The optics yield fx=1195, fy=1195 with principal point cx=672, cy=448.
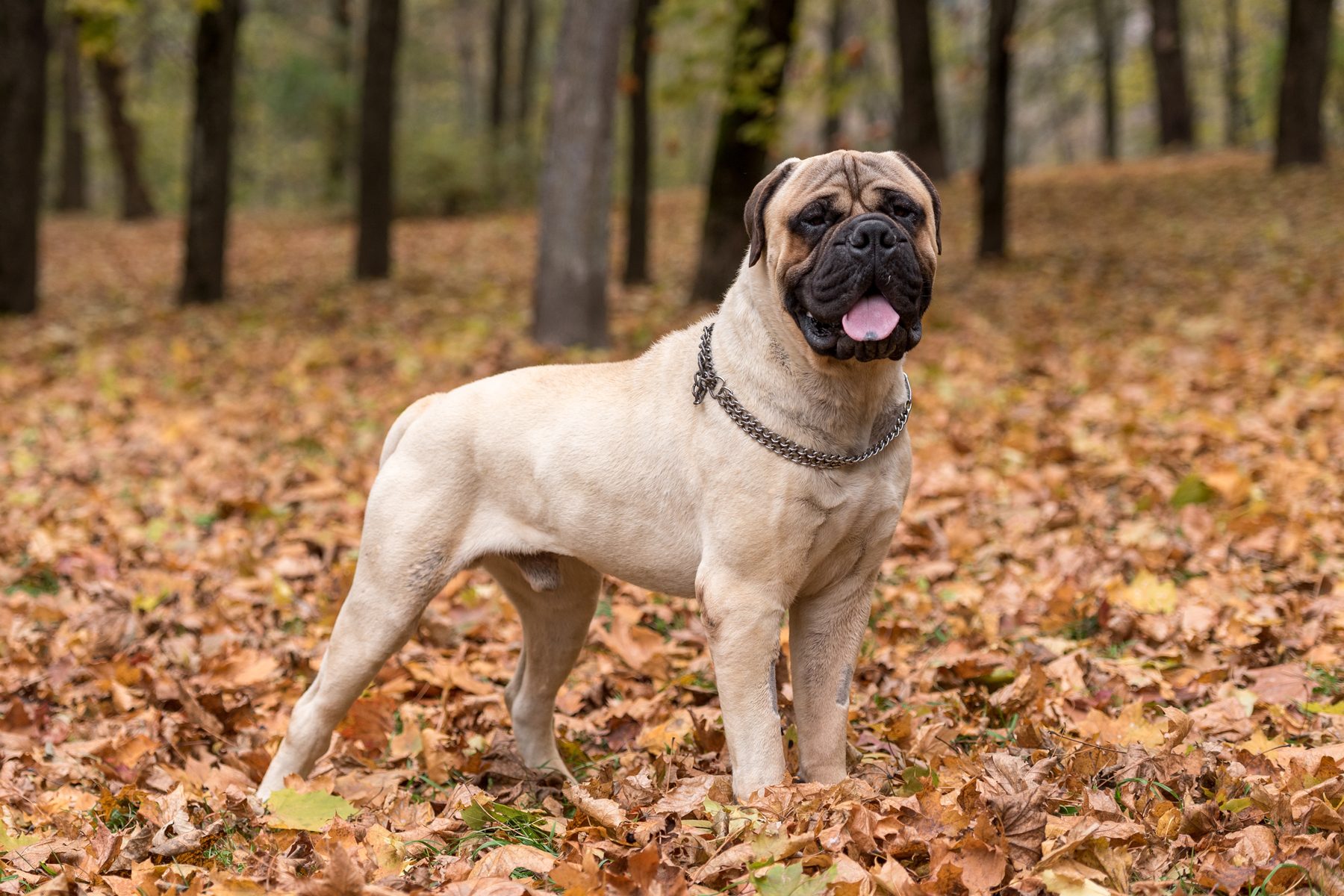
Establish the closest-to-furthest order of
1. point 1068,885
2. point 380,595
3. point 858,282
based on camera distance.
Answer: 1. point 1068,885
2. point 858,282
3. point 380,595

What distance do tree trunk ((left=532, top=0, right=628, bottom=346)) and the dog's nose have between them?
7836 mm

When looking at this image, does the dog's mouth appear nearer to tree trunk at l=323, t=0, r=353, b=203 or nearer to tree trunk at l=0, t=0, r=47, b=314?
tree trunk at l=0, t=0, r=47, b=314

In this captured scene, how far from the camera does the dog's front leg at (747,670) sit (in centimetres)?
321

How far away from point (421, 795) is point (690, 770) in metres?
0.94

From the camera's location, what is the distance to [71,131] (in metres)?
28.0

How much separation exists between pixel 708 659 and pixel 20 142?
12.1m

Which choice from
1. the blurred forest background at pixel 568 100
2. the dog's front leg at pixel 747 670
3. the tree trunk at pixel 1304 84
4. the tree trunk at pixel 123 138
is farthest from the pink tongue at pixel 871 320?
the tree trunk at pixel 123 138

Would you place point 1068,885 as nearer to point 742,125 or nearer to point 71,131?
point 742,125

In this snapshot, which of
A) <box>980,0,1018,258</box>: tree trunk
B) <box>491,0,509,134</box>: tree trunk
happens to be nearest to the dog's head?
<box>980,0,1018,258</box>: tree trunk

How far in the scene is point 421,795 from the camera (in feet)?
13.2

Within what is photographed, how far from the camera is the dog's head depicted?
3.09 metres


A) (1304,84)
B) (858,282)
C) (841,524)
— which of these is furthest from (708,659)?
(1304,84)

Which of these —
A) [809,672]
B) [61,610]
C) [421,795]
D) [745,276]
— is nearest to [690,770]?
[809,672]

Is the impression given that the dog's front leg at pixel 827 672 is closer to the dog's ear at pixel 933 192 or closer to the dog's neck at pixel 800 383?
the dog's neck at pixel 800 383
